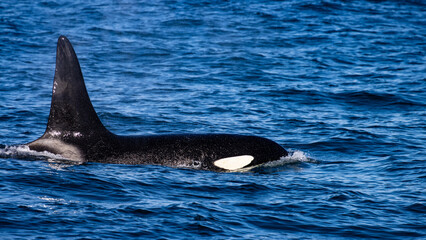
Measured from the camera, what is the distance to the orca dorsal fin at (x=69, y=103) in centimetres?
1105

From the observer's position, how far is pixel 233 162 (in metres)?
11.9

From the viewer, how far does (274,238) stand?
8352 mm

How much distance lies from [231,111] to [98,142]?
237 inches

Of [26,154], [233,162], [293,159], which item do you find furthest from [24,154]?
[293,159]

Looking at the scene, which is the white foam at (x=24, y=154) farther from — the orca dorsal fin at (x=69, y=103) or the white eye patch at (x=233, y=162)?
the white eye patch at (x=233, y=162)

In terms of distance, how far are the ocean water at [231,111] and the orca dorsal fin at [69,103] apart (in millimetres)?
635

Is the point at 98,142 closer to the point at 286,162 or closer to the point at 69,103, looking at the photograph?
the point at 69,103

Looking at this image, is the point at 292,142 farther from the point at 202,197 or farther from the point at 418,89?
the point at 418,89

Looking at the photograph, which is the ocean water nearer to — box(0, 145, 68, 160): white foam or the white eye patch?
box(0, 145, 68, 160): white foam

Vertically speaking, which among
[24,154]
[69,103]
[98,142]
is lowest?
[24,154]

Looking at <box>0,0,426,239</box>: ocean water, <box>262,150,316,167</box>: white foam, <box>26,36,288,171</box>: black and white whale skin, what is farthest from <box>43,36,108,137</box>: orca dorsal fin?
<box>262,150,316,167</box>: white foam

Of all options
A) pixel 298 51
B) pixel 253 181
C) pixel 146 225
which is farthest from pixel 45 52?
pixel 146 225

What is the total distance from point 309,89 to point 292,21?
1266 centimetres

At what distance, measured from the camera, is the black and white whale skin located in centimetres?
1116
